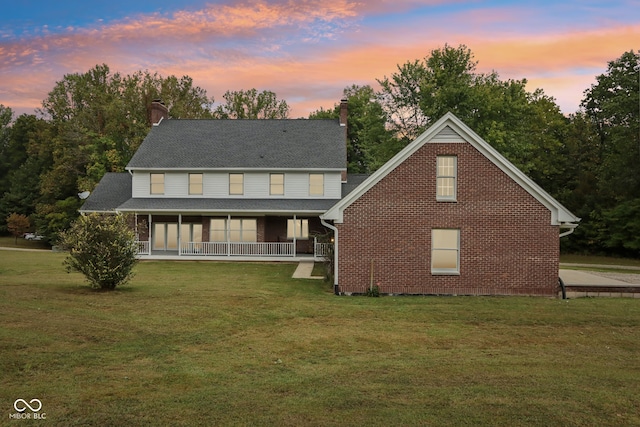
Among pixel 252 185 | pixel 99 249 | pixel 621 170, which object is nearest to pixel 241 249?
pixel 252 185

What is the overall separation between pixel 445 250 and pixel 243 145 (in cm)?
2198

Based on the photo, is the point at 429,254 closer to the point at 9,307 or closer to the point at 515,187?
the point at 515,187

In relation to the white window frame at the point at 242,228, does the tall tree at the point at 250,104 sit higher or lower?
higher

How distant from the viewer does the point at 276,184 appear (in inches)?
1364

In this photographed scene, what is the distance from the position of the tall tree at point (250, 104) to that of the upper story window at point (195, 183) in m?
29.6

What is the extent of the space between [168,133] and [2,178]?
48.0 metres

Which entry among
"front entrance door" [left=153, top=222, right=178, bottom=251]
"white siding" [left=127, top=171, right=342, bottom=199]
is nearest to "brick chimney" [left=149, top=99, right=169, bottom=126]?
"white siding" [left=127, top=171, right=342, bottom=199]

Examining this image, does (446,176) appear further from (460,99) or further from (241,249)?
(460,99)

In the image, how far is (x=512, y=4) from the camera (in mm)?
20359

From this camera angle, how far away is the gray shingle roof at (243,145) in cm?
3466

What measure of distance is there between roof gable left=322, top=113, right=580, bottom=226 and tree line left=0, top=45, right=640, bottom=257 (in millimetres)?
21341

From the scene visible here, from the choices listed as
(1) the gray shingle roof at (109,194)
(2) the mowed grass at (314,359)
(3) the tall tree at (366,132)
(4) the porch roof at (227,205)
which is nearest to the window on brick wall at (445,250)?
(2) the mowed grass at (314,359)

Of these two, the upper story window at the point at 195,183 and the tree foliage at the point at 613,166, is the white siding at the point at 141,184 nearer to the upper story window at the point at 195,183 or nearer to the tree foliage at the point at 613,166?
the upper story window at the point at 195,183

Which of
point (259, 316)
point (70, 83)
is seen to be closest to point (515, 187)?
point (259, 316)
